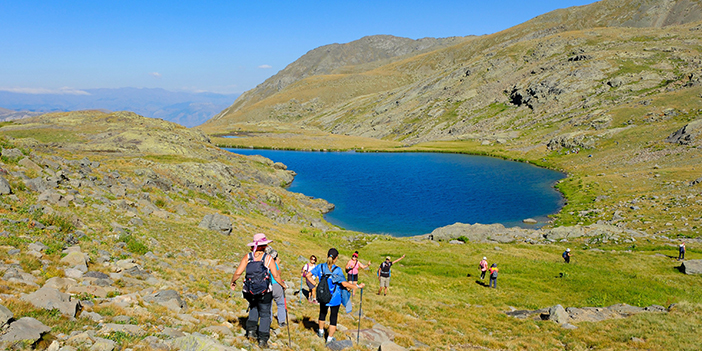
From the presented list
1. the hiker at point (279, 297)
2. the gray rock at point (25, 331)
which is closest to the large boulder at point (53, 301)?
the gray rock at point (25, 331)

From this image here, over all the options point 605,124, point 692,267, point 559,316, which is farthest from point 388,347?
point 605,124

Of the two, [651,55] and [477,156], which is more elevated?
[651,55]

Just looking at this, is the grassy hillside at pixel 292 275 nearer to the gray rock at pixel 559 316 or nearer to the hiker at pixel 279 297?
the gray rock at pixel 559 316

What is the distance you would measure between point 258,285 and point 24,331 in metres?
5.30

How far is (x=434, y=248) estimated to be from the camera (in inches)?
1630

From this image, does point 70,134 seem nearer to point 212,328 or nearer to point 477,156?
point 212,328

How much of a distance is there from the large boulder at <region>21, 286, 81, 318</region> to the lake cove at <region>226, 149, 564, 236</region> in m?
50.5

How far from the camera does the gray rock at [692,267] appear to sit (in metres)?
27.9

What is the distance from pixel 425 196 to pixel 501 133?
95.8 meters

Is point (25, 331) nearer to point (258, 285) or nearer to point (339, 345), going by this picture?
point (258, 285)

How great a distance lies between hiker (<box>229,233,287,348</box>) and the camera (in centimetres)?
1060

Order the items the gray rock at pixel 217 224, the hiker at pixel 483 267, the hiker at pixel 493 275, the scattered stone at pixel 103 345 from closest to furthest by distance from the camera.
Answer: the scattered stone at pixel 103 345, the hiker at pixel 493 275, the hiker at pixel 483 267, the gray rock at pixel 217 224

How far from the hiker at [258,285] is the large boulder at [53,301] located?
420 cm

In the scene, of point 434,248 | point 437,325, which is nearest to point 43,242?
point 437,325
